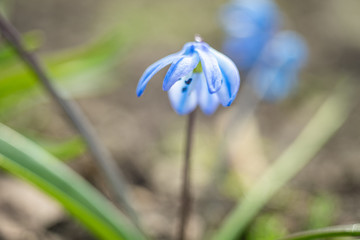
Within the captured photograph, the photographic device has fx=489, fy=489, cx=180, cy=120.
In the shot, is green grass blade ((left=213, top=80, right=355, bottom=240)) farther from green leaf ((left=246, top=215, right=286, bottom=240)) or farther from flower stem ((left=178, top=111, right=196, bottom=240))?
flower stem ((left=178, top=111, right=196, bottom=240))

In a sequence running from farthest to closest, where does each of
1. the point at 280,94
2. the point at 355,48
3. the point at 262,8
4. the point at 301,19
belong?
the point at 301,19
the point at 355,48
the point at 280,94
the point at 262,8

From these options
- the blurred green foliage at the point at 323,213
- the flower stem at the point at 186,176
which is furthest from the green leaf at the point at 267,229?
the flower stem at the point at 186,176

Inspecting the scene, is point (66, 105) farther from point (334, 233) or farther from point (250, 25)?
point (250, 25)

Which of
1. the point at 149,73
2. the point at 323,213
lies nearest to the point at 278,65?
the point at 323,213

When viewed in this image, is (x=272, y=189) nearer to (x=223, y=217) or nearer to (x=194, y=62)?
(x=223, y=217)

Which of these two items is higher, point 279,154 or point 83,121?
point 279,154

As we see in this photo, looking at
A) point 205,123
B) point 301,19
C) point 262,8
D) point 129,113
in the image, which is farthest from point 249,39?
point 301,19

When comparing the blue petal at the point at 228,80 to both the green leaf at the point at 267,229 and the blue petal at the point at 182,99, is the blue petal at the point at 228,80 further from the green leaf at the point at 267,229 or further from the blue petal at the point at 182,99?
the green leaf at the point at 267,229
